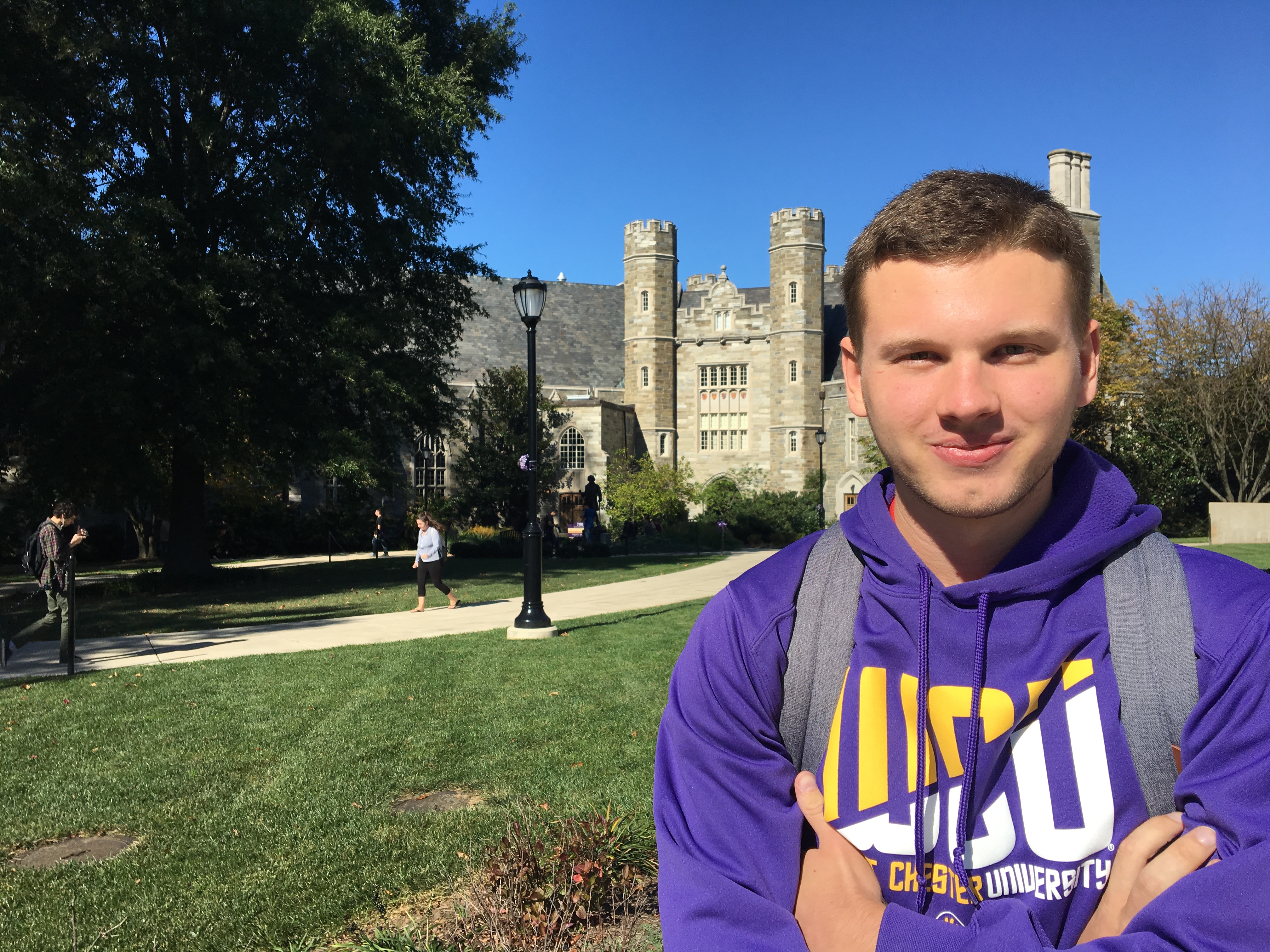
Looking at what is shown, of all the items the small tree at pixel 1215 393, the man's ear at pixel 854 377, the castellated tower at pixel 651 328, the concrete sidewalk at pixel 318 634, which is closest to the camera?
the man's ear at pixel 854 377

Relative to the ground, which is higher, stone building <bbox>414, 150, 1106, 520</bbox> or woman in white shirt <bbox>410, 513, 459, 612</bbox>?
stone building <bbox>414, 150, 1106, 520</bbox>

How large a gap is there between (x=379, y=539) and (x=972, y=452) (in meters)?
29.2

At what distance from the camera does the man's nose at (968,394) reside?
1.33 meters

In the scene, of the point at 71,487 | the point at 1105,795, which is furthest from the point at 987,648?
the point at 71,487

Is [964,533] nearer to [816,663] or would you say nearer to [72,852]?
[816,663]

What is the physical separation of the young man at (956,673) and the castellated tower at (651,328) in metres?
44.3

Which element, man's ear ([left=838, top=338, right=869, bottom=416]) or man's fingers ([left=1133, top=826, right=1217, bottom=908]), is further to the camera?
man's ear ([left=838, top=338, right=869, bottom=416])

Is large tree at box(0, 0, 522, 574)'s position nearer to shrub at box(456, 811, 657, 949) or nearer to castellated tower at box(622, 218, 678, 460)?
shrub at box(456, 811, 657, 949)

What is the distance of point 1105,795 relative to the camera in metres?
1.35

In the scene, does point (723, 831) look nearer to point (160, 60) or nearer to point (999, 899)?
point (999, 899)

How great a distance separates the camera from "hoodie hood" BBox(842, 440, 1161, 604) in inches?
53.8

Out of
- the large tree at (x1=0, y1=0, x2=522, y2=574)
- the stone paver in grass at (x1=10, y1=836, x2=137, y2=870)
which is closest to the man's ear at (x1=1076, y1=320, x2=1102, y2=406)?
the stone paver in grass at (x1=10, y1=836, x2=137, y2=870)

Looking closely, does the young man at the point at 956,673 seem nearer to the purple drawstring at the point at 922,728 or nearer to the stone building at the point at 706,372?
the purple drawstring at the point at 922,728

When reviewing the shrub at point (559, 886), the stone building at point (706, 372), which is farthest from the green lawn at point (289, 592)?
the stone building at point (706, 372)
